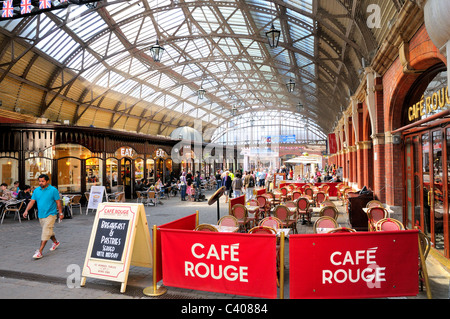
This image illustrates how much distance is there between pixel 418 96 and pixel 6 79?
19.2m

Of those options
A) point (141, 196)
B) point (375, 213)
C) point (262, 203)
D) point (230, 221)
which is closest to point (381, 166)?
point (375, 213)

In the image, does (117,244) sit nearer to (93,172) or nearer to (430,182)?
(430,182)

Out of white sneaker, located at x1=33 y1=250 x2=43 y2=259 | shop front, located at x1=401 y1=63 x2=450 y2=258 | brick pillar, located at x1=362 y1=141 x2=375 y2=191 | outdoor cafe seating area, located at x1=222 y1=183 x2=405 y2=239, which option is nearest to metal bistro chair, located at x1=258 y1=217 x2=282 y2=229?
outdoor cafe seating area, located at x1=222 y1=183 x2=405 y2=239

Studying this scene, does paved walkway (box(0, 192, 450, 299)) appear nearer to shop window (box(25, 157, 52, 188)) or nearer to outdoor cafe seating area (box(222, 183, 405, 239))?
outdoor cafe seating area (box(222, 183, 405, 239))

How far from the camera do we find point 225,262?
13.5 feet

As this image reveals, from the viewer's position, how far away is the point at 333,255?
3852mm

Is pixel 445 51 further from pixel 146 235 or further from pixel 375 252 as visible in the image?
pixel 146 235

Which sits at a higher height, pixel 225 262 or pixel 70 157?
pixel 70 157

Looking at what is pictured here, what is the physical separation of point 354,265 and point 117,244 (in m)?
3.56

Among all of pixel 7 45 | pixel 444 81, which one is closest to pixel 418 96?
pixel 444 81

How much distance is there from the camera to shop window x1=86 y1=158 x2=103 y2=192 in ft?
53.1

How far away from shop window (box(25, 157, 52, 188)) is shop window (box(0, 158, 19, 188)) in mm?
416

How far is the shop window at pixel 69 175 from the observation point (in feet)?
49.5
